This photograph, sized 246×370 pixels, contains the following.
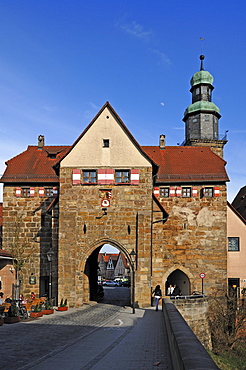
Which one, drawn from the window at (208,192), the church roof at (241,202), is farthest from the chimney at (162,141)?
the church roof at (241,202)

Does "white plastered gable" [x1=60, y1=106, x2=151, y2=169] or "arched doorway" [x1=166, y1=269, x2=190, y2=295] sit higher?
"white plastered gable" [x1=60, y1=106, x2=151, y2=169]

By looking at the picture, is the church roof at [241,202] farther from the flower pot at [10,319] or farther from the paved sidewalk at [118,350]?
the flower pot at [10,319]

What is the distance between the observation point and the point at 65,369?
28.5 feet

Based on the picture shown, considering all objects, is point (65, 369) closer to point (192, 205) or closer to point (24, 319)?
point (24, 319)

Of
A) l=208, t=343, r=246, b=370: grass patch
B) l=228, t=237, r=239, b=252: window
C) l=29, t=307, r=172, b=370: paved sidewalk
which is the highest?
l=228, t=237, r=239, b=252: window

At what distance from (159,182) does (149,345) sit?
20352 mm

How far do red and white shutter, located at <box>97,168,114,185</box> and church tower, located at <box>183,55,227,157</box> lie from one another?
22.8 meters

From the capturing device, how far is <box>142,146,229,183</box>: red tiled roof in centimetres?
3112

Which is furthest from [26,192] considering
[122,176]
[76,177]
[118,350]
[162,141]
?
[118,350]

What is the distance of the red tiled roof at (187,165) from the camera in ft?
102

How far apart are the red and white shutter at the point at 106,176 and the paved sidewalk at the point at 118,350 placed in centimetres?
1026

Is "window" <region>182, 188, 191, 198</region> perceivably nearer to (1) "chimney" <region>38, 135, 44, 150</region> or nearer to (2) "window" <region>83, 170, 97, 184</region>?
(2) "window" <region>83, 170, 97, 184</region>

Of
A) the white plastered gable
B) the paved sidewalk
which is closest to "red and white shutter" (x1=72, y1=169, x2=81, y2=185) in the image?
the white plastered gable

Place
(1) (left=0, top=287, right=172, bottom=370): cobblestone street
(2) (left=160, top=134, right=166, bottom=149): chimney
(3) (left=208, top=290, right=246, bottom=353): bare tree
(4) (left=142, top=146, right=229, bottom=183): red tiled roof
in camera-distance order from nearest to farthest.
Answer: (1) (left=0, top=287, right=172, bottom=370): cobblestone street < (3) (left=208, top=290, right=246, bottom=353): bare tree < (4) (left=142, top=146, right=229, bottom=183): red tiled roof < (2) (left=160, top=134, right=166, bottom=149): chimney
